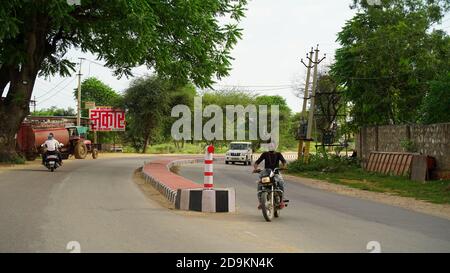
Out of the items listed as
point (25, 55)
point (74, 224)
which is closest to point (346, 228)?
point (74, 224)

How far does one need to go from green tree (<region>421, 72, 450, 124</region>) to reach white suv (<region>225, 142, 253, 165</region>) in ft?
60.7

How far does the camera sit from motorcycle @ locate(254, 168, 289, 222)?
11155mm

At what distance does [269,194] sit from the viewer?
11.5 metres

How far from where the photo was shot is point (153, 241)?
843 centimetres

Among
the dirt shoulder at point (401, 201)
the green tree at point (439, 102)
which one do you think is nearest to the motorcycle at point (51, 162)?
the dirt shoulder at point (401, 201)

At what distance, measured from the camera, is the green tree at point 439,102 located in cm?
Result: 2542

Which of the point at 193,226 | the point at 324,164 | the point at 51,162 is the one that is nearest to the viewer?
the point at 193,226

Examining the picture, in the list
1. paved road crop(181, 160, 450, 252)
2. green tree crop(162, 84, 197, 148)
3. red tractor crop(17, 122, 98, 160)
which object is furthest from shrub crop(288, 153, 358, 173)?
green tree crop(162, 84, 197, 148)

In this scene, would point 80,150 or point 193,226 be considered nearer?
point 193,226

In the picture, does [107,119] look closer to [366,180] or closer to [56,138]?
[56,138]

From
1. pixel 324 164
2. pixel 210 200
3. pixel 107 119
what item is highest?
pixel 107 119

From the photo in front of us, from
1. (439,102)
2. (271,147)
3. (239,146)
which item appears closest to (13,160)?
(239,146)

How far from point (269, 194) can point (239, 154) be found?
105 ft

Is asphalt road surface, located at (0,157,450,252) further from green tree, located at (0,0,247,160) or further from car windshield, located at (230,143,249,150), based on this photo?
car windshield, located at (230,143,249,150)
